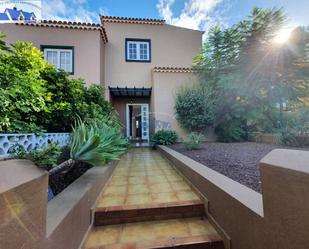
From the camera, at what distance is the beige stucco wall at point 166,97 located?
354 inches

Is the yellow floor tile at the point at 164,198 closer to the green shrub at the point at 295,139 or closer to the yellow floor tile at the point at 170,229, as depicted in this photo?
the yellow floor tile at the point at 170,229

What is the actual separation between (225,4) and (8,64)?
975 cm

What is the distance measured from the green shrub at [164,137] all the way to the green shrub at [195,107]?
908 mm

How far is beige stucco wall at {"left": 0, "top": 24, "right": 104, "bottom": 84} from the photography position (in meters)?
8.05

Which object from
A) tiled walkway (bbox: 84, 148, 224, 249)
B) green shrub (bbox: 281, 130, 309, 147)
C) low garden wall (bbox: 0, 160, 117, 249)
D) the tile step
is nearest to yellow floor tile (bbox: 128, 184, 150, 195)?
tiled walkway (bbox: 84, 148, 224, 249)

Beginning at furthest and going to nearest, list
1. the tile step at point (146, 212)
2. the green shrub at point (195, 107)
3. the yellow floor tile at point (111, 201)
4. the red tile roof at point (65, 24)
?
1. the green shrub at point (195, 107)
2. the red tile roof at point (65, 24)
3. the yellow floor tile at point (111, 201)
4. the tile step at point (146, 212)

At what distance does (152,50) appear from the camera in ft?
33.9

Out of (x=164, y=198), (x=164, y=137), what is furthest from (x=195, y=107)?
(x=164, y=198)

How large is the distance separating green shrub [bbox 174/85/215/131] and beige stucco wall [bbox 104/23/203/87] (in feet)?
8.71

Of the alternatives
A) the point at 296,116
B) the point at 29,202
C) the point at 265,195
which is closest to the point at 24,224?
the point at 29,202

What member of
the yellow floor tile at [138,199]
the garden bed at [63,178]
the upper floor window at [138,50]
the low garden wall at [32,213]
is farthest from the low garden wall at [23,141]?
the upper floor window at [138,50]

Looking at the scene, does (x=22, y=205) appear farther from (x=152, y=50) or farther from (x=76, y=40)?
(x=152, y=50)

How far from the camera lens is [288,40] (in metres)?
7.28

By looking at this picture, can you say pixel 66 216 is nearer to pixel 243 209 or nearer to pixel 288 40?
pixel 243 209
